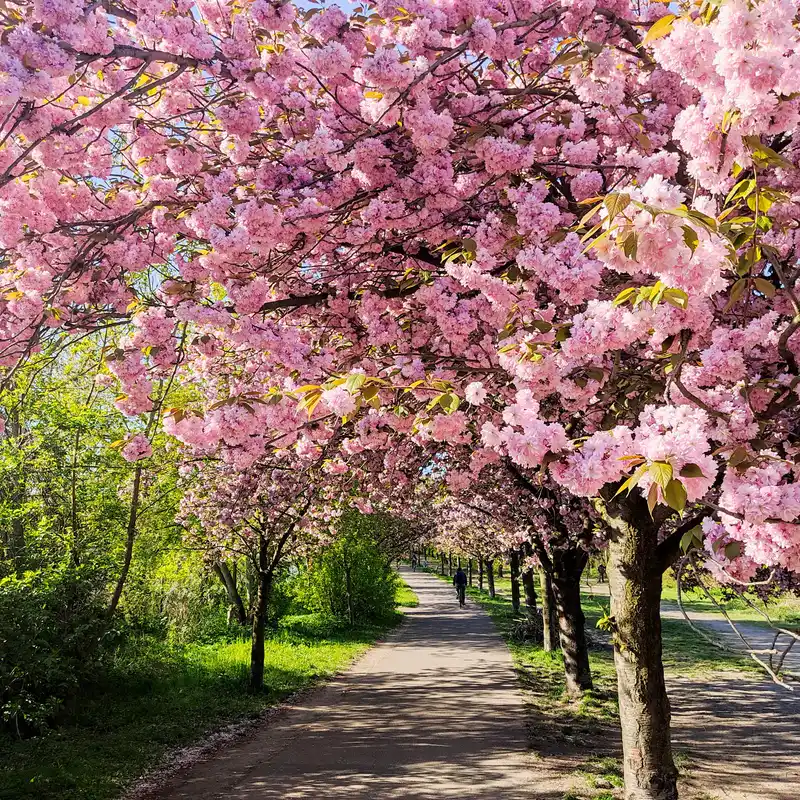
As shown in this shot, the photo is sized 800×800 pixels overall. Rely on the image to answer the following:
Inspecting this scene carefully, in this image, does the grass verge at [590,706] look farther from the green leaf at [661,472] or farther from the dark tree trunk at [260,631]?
the dark tree trunk at [260,631]

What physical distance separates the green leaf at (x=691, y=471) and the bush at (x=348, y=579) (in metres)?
19.9

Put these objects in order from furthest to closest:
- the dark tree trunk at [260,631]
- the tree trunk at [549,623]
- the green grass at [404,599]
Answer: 1. the green grass at [404,599]
2. the tree trunk at [549,623]
3. the dark tree trunk at [260,631]

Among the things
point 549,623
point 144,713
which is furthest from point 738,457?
point 549,623

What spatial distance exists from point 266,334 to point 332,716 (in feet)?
26.7

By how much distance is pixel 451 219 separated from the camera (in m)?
4.33

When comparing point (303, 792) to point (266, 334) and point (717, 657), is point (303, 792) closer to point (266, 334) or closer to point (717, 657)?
point (266, 334)

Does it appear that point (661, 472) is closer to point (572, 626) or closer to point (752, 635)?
point (572, 626)

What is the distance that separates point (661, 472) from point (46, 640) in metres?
9.00

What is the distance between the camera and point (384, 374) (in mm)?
4398

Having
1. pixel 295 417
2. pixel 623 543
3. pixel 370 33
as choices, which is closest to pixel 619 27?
pixel 370 33

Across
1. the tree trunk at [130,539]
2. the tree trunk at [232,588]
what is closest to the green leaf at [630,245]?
the tree trunk at [130,539]

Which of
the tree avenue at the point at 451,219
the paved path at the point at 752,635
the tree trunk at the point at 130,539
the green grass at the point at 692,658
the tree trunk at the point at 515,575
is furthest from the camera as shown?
the tree trunk at the point at 515,575

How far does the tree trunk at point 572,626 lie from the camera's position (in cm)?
1175

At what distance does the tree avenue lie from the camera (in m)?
2.40
